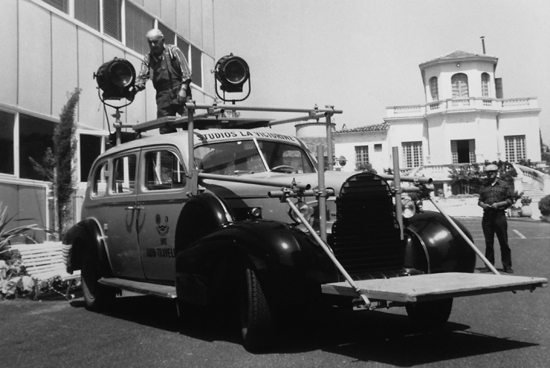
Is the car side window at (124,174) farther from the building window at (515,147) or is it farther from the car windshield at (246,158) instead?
the building window at (515,147)

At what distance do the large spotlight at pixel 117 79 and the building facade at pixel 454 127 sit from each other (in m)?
43.1

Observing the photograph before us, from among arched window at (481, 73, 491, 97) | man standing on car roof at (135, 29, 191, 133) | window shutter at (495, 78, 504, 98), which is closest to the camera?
man standing on car roof at (135, 29, 191, 133)

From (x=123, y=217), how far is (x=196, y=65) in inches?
613

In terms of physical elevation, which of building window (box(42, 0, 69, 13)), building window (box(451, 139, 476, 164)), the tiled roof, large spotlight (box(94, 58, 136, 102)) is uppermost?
the tiled roof

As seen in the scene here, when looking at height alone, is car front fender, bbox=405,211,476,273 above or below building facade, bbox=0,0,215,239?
below

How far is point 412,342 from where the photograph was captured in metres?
5.73

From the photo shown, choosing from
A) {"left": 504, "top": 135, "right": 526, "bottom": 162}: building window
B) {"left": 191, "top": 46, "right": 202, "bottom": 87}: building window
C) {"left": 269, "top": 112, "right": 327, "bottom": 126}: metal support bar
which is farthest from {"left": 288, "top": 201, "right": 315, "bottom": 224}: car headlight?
{"left": 504, "top": 135, "right": 526, "bottom": 162}: building window

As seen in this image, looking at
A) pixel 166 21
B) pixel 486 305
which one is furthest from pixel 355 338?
pixel 166 21

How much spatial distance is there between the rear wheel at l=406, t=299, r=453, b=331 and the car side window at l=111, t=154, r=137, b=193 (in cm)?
345

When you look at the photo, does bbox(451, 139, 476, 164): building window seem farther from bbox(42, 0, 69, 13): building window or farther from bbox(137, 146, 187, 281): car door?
bbox(137, 146, 187, 281): car door

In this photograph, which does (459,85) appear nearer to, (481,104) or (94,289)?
(481,104)

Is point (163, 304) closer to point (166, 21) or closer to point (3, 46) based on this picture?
point (3, 46)

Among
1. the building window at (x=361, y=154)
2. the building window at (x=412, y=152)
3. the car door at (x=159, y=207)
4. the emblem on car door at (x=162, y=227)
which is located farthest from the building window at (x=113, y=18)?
the building window at (x=412, y=152)

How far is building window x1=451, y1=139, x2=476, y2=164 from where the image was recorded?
5334 cm
